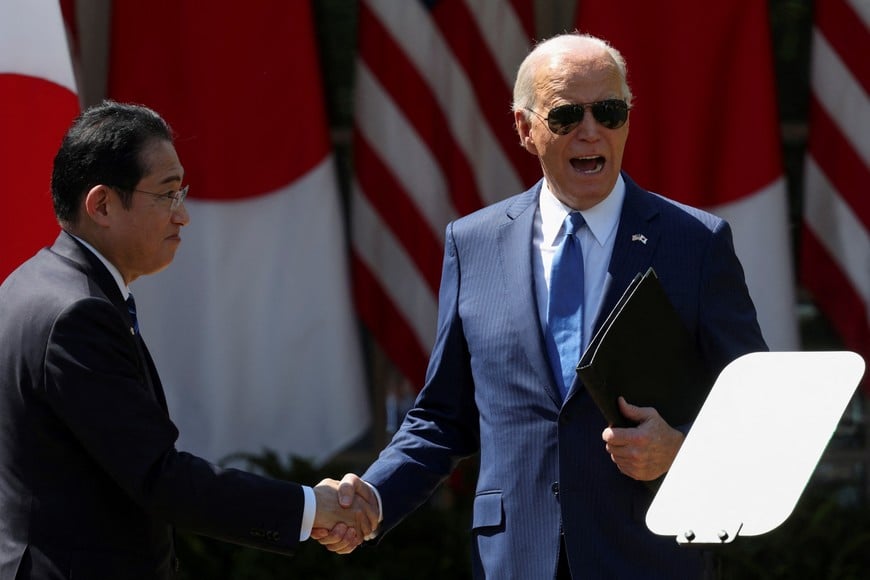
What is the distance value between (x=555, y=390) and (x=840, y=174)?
321 cm

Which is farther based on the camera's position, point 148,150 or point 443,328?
point 443,328

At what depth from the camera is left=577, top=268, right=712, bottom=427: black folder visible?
10.2 feet

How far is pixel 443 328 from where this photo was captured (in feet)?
12.2

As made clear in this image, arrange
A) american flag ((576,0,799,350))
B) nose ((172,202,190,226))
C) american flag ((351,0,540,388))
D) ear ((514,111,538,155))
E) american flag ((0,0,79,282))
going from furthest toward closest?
american flag ((351,0,540,388))
american flag ((576,0,799,350))
american flag ((0,0,79,282))
ear ((514,111,538,155))
nose ((172,202,190,226))

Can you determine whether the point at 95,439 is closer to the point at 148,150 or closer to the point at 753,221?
the point at 148,150

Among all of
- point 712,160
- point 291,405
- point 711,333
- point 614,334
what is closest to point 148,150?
point 614,334

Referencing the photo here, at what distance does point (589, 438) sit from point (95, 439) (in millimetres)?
1147

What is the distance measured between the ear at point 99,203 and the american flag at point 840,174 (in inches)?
149

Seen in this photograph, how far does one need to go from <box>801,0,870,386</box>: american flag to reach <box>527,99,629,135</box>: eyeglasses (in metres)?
2.94

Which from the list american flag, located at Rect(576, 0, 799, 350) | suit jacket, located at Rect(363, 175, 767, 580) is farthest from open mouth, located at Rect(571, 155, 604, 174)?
american flag, located at Rect(576, 0, 799, 350)

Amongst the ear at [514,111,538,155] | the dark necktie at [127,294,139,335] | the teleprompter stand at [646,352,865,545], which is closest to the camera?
the teleprompter stand at [646,352,865,545]

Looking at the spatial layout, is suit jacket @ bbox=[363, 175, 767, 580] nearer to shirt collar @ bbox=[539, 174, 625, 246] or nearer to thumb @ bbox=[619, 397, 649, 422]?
shirt collar @ bbox=[539, 174, 625, 246]

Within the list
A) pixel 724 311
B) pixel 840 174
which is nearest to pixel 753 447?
pixel 724 311

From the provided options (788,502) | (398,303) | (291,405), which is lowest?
(291,405)
